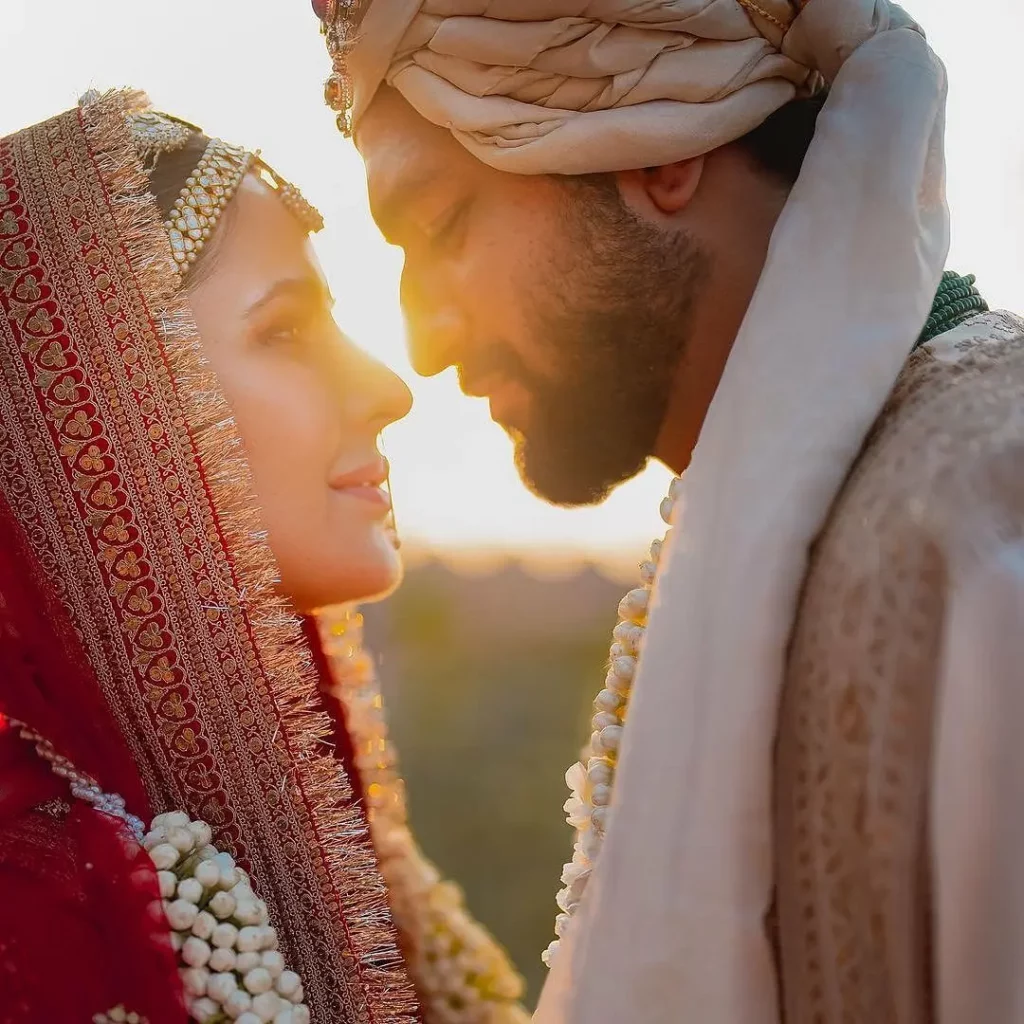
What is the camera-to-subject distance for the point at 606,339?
2.12 metres

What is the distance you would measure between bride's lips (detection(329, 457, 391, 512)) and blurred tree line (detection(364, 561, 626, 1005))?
8879 mm

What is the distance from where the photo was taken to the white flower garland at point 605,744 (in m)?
1.73

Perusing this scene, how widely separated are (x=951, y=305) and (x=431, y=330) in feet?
2.96

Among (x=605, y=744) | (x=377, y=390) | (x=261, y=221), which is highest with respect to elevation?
(x=261, y=221)

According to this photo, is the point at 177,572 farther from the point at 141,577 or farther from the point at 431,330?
the point at 431,330

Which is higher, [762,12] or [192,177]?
[762,12]

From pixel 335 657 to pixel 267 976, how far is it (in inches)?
29.2

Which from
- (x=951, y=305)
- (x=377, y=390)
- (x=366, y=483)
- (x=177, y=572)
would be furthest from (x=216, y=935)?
(x=951, y=305)

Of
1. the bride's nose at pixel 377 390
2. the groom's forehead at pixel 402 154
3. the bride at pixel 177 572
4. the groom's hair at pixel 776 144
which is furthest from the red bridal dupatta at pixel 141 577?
the groom's hair at pixel 776 144

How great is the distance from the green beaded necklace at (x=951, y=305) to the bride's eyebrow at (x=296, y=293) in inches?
37.5

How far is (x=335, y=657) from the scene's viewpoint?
7.37 ft

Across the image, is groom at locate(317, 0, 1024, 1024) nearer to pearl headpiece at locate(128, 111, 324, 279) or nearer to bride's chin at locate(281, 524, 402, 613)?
pearl headpiece at locate(128, 111, 324, 279)

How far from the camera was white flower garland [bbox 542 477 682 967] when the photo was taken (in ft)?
5.69

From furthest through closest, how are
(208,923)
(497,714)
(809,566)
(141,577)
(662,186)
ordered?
(497,714)
(662,186)
(141,577)
(208,923)
(809,566)
